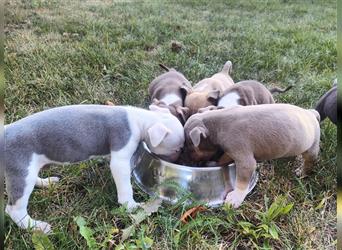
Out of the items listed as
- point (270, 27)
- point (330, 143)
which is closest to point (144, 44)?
point (270, 27)

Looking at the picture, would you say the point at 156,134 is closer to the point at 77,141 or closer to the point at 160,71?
the point at 77,141

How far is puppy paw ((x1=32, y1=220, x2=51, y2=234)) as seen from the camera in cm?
274

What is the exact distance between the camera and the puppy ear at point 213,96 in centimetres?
418

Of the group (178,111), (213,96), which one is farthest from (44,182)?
(213,96)

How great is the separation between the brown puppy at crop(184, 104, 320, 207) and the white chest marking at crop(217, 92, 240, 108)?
62cm

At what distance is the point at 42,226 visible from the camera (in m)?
2.78

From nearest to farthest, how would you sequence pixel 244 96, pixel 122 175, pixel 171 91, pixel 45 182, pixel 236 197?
pixel 122 175
pixel 236 197
pixel 45 182
pixel 244 96
pixel 171 91

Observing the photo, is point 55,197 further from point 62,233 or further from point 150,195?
point 150,195

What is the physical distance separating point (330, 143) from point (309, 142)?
0.60 m

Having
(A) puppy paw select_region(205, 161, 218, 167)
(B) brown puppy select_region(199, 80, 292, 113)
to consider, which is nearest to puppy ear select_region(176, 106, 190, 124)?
(B) brown puppy select_region(199, 80, 292, 113)

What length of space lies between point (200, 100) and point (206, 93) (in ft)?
0.55

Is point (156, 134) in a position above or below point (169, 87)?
above

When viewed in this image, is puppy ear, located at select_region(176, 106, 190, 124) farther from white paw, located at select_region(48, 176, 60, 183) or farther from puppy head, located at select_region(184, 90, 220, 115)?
white paw, located at select_region(48, 176, 60, 183)

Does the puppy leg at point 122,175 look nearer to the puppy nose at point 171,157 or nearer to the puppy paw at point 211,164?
the puppy nose at point 171,157
